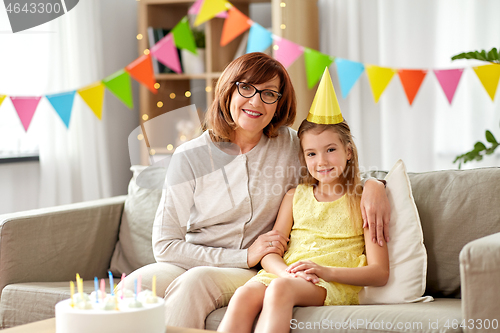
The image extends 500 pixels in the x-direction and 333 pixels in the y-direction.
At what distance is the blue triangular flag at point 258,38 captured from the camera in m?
2.81

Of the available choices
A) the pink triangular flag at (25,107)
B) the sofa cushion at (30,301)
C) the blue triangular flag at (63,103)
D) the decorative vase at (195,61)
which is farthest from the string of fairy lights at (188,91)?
the sofa cushion at (30,301)

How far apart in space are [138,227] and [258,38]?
1320 millimetres

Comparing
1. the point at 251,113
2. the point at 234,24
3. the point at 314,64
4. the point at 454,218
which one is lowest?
the point at 454,218

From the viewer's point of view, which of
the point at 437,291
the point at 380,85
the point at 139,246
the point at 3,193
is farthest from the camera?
the point at 380,85

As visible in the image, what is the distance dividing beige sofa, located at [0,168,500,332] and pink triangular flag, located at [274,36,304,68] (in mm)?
1051

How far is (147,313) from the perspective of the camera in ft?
3.10

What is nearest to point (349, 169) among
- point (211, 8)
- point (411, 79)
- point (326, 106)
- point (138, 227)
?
point (326, 106)

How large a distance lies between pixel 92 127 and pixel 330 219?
1840 millimetres

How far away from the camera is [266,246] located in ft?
5.23

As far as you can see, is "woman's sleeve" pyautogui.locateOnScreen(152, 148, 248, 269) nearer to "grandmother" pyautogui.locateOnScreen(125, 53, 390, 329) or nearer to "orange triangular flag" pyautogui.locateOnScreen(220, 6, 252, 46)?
"grandmother" pyautogui.locateOnScreen(125, 53, 390, 329)

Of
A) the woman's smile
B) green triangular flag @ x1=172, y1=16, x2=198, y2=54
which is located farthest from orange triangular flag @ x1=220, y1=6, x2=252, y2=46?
the woman's smile

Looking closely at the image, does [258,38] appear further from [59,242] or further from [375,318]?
[375,318]

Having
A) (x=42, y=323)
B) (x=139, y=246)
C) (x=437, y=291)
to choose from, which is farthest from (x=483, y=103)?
(x=42, y=323)

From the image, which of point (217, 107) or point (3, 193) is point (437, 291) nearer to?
point (217, 107)
